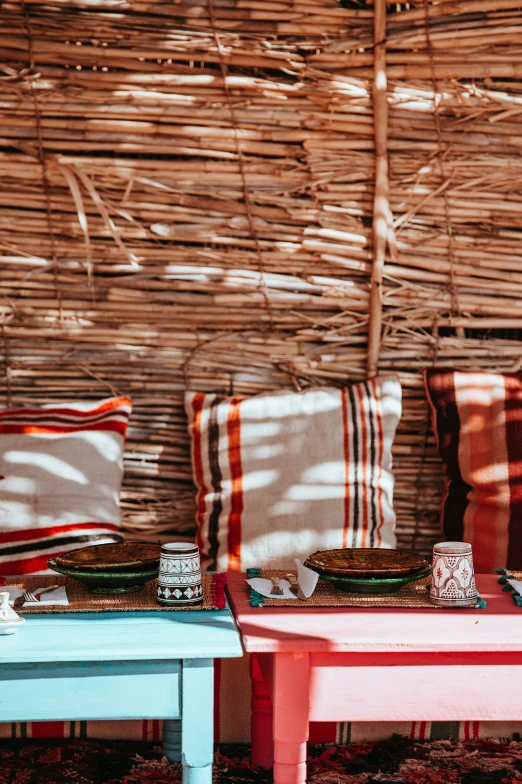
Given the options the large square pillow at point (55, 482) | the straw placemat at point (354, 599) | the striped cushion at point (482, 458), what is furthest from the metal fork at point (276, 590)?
the striped cushion at point (482, 458)

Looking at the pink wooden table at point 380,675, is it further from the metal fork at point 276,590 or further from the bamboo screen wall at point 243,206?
the bamboo screen wall at point 243,206

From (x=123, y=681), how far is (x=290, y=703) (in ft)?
1.00

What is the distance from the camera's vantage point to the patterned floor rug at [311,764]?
205 cm

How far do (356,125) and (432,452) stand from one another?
3.42ft

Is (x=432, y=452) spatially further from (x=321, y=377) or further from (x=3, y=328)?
(x=3, y=328)

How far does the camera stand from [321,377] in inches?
111

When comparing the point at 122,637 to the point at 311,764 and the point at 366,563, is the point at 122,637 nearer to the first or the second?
the point at 366,563

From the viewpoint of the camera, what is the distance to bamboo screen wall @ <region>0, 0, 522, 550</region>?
8.69 feet

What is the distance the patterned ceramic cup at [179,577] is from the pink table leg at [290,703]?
0.25 meters

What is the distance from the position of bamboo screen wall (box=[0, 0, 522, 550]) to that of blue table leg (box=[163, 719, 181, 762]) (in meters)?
0.79

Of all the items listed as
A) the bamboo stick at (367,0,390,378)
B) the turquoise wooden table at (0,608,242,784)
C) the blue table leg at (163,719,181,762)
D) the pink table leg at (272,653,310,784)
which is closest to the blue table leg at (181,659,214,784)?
the turquoise wooden table at (0,608,242,784)

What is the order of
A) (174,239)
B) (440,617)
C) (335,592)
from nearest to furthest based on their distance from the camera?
(440,617)
(335,592)
(174,239)

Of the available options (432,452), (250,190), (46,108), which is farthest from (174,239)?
(432,452)

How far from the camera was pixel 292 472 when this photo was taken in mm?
2500
